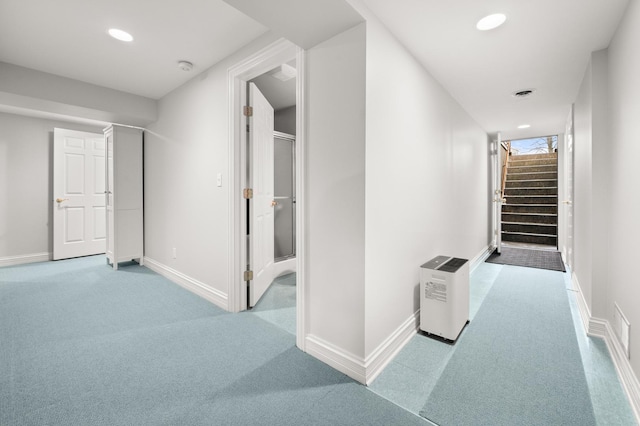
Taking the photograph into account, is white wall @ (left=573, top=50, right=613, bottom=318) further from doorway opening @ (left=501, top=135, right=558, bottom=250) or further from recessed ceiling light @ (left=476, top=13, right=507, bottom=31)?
doorway opening @ (left=501, top=135, right=558, bottom=250)

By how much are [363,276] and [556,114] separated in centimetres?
Answer: 400

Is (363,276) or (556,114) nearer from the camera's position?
(363,276)

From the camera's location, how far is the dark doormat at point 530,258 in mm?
4156

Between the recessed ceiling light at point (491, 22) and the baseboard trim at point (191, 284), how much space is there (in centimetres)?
282

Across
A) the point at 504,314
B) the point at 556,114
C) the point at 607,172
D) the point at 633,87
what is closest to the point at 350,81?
the point at 633,87

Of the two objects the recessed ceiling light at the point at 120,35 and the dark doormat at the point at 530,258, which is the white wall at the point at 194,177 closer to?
the recessed ceiling light at the point at 120,35

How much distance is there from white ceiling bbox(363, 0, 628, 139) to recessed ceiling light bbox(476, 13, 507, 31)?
0.03 m

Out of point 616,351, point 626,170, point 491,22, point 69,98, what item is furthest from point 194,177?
point 616,351

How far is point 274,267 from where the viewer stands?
141 inches

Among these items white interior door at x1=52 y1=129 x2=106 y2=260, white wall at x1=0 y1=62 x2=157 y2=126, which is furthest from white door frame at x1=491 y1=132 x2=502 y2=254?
white interior door at x1=52 y1=129 x2=106 y2=260

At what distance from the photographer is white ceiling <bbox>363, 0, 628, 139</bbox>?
1.65m

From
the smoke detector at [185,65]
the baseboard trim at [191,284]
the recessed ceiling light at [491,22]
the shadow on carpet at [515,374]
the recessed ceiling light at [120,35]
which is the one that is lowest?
the shadow on carpet at [515,374]

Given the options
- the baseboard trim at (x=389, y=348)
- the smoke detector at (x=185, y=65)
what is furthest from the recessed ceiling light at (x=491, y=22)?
the smoke detector at (x=185, y=65)

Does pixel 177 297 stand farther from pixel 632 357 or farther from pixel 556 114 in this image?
pixel 556 114
